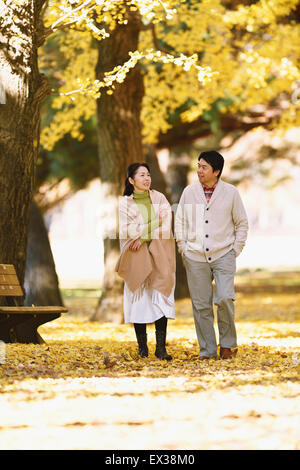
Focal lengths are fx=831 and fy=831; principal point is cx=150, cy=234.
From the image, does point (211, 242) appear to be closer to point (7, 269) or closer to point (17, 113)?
point (7, 269)

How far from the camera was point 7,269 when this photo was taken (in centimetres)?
882

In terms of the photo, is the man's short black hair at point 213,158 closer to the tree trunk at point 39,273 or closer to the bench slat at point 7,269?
the bench slat at point 7,269

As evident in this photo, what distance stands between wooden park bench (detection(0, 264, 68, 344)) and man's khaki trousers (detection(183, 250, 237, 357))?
4.92 ft

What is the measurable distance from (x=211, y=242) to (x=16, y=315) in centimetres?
219

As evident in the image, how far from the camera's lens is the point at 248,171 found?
2995 centimetres

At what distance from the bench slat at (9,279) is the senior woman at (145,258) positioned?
138cm

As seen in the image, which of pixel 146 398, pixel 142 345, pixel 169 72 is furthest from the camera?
pixel 169 72

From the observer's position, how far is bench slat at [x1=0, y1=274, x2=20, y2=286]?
8656 millimetres

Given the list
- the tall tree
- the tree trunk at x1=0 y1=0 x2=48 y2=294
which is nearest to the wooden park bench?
the tree trunk at x1=0 y1=0 x2=48 y2=294

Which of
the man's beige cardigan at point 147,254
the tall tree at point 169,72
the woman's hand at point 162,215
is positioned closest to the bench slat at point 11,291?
the man's beige cardigan at point 147,254

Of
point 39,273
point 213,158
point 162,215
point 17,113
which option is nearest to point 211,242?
point 162,215
